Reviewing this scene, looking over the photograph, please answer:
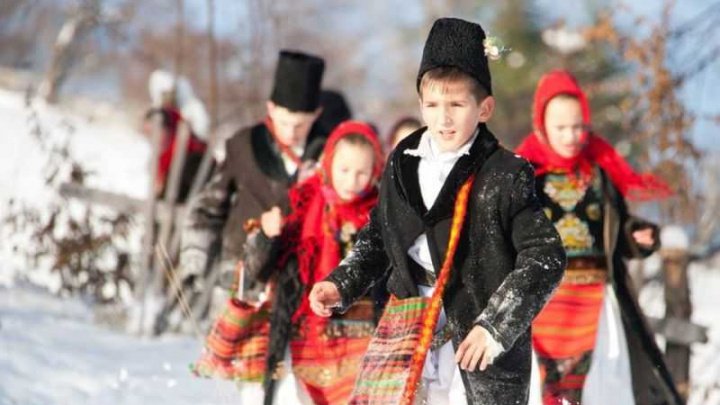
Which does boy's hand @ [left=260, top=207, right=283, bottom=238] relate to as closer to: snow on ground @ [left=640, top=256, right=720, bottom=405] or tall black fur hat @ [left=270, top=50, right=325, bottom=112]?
tall black fur hat @ [left=270, top=50, right=325, bottom=112]

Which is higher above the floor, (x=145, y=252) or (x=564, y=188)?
(x=564, y=188)

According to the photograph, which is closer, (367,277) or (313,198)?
(367,277)

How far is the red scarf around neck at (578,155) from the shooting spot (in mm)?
5520

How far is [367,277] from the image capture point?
377 cm

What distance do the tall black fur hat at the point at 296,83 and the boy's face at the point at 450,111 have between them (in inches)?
89.7

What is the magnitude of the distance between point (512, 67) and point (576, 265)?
1798cm

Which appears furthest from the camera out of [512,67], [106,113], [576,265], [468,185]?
[106,113]

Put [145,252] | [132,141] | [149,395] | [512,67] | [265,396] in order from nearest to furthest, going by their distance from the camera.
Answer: [265,396] → [149,395] → [145,252] → [512,67] → [132,141]

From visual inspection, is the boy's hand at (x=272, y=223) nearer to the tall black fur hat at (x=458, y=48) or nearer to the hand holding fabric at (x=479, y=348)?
the tall black fur hat at (x=458, y=48)

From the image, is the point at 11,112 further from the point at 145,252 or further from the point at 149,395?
the point at 149,395

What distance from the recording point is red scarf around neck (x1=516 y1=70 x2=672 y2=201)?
5.52 meters

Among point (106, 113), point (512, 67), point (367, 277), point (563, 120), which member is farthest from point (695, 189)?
point (106, 113)

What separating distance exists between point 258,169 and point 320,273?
0.89 m

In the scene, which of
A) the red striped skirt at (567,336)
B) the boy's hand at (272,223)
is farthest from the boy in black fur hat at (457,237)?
the red striped skirt at (567,336)
